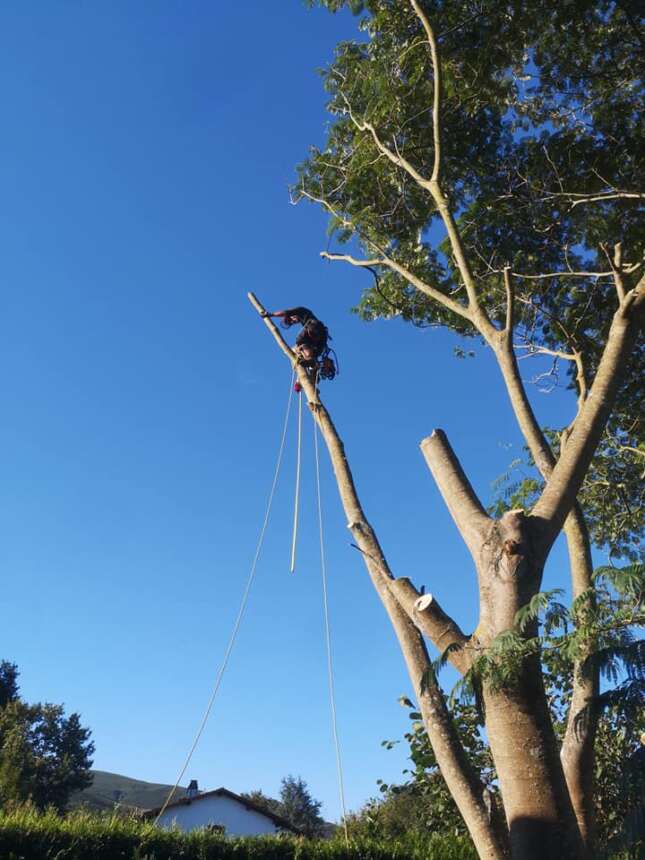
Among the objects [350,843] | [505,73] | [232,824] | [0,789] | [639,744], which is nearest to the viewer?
[639,744]

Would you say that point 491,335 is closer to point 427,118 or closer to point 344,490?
point 344,490

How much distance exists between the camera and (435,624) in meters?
4.44

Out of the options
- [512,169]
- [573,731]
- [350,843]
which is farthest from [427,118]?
[350,843]

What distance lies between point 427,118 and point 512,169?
107cm

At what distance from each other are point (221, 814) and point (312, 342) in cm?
2631

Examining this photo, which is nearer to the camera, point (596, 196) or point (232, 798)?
point (596, 196)

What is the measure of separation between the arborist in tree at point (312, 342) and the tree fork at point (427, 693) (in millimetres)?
1243

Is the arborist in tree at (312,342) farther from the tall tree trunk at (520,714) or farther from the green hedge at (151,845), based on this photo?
the green hedge at (151,845)

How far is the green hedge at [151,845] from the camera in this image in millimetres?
7297

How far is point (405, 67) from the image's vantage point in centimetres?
752

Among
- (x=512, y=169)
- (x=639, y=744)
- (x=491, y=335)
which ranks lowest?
(x=639, y=744)

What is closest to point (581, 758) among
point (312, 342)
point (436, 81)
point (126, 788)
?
point (312, 342)

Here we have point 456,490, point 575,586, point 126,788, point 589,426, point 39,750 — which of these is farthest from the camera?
point 126,788

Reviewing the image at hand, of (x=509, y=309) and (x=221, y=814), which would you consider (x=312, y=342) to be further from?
(x=221, y=814)
